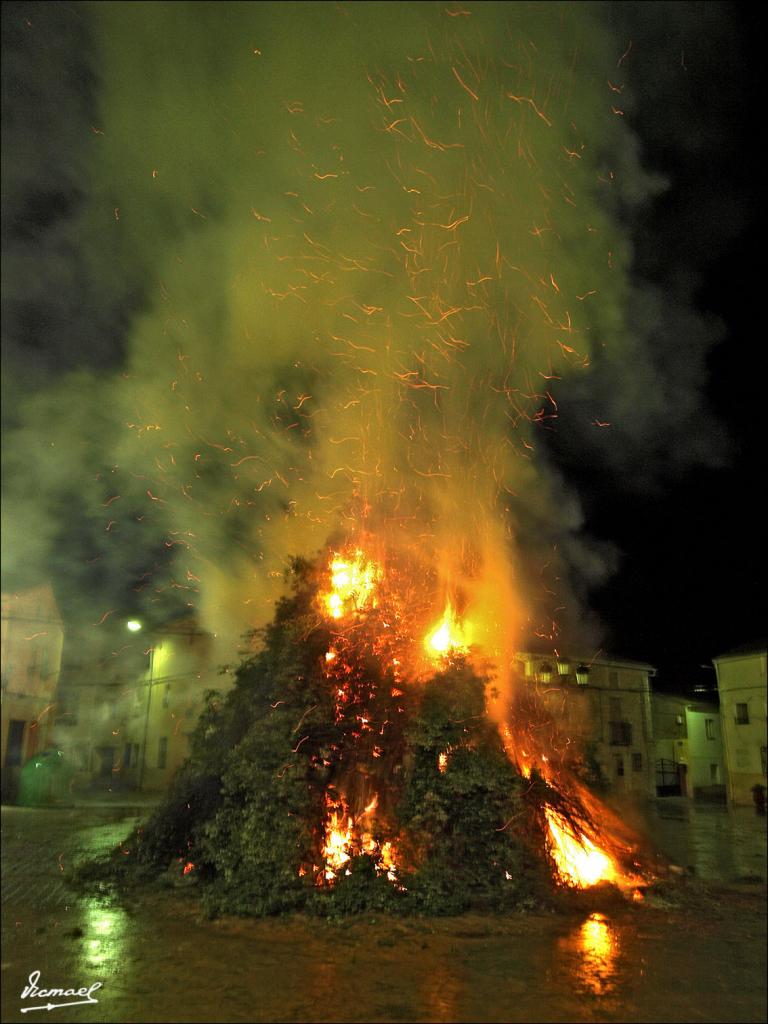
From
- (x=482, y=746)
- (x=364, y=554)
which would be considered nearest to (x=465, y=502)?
(x=364, y=554)

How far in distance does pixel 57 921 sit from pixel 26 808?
14.8 meters

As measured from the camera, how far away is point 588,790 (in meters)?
12.2

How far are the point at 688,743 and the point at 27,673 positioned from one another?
29.7m

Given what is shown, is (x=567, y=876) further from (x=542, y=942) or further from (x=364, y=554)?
(x=364, y=554)

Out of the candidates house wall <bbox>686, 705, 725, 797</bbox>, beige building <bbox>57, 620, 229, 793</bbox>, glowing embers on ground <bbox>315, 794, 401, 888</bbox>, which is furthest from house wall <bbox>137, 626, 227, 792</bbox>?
house wall <bbox>686, 705, 725, 797</bbox>

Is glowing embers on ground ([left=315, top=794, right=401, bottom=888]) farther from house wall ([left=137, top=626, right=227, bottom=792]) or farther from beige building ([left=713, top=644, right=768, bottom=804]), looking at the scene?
beige building ([left=713, top=644, right=768, bottom=804])

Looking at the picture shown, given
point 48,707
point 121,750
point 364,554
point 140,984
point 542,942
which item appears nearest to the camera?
point 140,984

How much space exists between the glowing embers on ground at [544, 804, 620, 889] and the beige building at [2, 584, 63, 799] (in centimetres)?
1502

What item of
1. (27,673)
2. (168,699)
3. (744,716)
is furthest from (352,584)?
(744,716)

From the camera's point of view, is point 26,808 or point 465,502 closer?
point 465,502

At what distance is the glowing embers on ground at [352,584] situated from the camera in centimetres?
1120

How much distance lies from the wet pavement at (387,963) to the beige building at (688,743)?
94.4 feet

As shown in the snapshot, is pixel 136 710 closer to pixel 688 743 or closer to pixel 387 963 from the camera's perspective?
pixel 688 743

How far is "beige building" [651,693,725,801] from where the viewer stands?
36594mm
